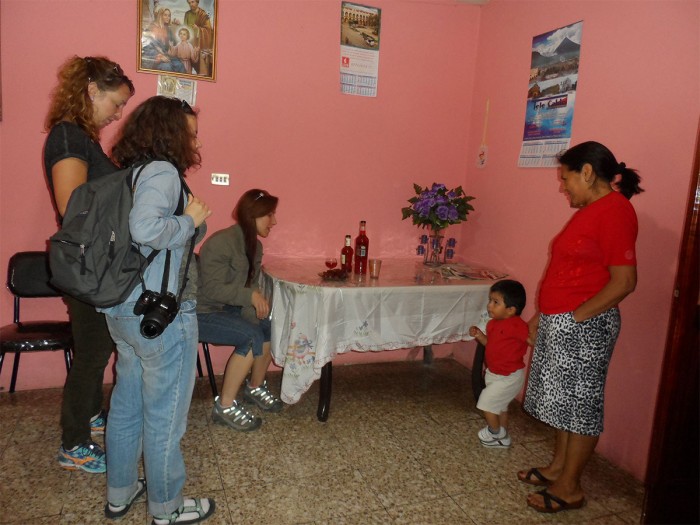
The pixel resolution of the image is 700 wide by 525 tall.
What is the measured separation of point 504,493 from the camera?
6.43 feet

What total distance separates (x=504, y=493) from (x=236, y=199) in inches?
80.7

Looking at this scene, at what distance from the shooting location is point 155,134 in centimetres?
138

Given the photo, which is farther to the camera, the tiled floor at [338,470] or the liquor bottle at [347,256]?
the liquor bottle at [347,256]

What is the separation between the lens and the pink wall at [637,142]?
1937mm

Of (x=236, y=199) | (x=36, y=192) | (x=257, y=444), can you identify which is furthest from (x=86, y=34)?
(x=257, y=444)

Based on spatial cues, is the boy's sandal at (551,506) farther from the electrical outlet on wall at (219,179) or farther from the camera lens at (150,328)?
the electrical outlet on wall at (219,179)

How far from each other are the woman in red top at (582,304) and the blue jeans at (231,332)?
4.22 ft

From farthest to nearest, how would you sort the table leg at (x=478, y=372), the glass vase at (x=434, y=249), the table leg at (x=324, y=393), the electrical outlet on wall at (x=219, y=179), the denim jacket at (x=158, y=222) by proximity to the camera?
the glass vase at (x=434, y=249), the electrical outlet on wall at (x=219, y=179), the table leg at (x=478, y=372), the table leg at (x=324, y=393), the denim jacket at (x=158, y=222)

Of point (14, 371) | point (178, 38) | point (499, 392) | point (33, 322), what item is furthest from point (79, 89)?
point (499, 392)

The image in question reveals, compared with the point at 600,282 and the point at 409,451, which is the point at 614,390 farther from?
the point at 409,451

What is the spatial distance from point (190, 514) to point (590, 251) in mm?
1659

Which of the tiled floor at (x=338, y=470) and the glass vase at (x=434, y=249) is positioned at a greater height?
the glass vase at (x=434, y=249)

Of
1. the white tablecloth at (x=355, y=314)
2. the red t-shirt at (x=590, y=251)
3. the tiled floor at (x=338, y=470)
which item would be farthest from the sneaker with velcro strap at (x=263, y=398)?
the red t-shirt at (x=590, y=251)

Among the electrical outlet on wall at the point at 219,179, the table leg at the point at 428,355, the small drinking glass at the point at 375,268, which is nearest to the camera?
the small drinking glass at the point at 375,268
